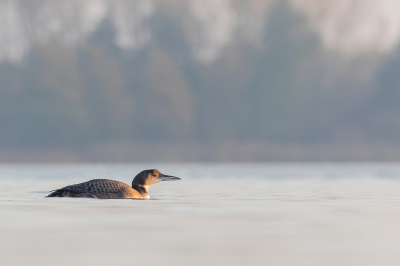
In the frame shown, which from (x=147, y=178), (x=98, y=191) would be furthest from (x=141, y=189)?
(x=98, y=191)

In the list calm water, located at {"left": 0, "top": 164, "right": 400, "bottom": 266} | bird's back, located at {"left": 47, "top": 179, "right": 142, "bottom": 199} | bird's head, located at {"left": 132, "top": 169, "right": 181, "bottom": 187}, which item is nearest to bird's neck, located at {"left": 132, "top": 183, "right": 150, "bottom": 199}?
bird's head, located at {"left": 132, "top": 169, "right": 181, "bottom": 187}

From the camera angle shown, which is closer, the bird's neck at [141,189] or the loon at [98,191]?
the loon at [98,191]

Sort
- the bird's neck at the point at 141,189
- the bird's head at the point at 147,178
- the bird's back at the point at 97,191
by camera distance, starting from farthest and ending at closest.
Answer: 1. the bird's head at the point at 147,178
2. the bird's neck at the point at 141,189
3. the bird's back at the point at 97,191

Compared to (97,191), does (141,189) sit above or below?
above

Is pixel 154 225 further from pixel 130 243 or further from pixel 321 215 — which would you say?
pixel 321 215

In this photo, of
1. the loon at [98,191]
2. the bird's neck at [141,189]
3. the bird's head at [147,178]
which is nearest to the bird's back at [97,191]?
the loon at [98,191]

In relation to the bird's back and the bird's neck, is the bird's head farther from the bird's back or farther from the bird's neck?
the bird's back

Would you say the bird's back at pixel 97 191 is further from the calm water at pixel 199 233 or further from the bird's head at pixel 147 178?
the calm water at pixel 199 233

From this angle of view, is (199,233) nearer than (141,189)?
Yes

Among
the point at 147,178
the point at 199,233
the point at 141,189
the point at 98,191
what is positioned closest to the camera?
the point at 199,233

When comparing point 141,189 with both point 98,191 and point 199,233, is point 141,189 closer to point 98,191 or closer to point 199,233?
point 98,191

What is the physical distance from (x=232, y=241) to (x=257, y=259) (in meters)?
1.66

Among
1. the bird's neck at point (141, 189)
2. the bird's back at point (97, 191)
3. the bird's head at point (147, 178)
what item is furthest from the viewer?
the bird's head at point (147, 178)

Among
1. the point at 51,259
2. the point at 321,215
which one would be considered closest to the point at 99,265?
the point at 51,259
